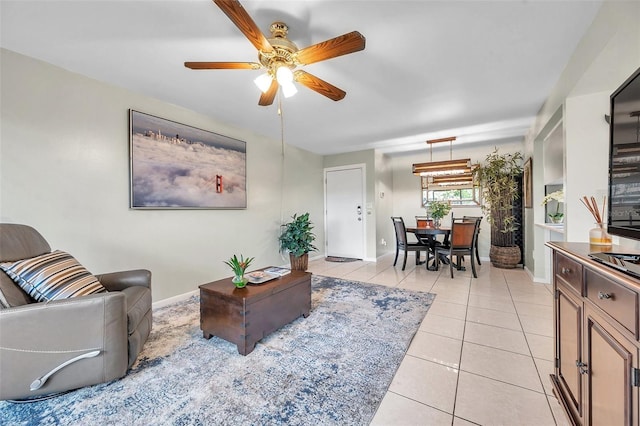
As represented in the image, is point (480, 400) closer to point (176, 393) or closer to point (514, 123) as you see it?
point (176, 393)

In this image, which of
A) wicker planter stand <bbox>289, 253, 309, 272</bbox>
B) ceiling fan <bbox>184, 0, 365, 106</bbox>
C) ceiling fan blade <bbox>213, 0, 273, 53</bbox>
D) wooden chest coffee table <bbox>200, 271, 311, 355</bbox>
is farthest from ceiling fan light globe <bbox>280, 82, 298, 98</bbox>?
wicker planter stand <bbox>289, 253, 309, 272</bbox>

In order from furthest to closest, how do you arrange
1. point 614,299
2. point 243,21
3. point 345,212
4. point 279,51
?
1. point 345,212
2. point 279,51
3. point 243,21
4. point 614,299

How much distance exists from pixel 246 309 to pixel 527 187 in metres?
4.37

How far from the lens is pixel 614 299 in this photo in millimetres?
822

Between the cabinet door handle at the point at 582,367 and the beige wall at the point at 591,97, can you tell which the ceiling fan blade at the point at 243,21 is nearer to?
the beige wall at the point at 591,97

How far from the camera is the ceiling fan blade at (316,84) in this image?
1.87 metres

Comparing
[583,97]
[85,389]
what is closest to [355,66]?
[583,97]

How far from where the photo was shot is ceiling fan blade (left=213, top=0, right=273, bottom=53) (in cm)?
120

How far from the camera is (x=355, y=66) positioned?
2.19 metres

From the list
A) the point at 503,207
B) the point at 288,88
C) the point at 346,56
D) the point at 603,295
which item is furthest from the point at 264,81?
the point at 503,207

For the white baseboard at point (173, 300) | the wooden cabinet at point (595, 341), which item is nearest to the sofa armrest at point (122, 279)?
the white baseboard at point (173, 300)

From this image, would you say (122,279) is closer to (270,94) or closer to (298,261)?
(270,94)

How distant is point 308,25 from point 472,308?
2979mm

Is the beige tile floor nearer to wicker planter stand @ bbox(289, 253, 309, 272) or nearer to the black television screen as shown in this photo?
the black television screen
